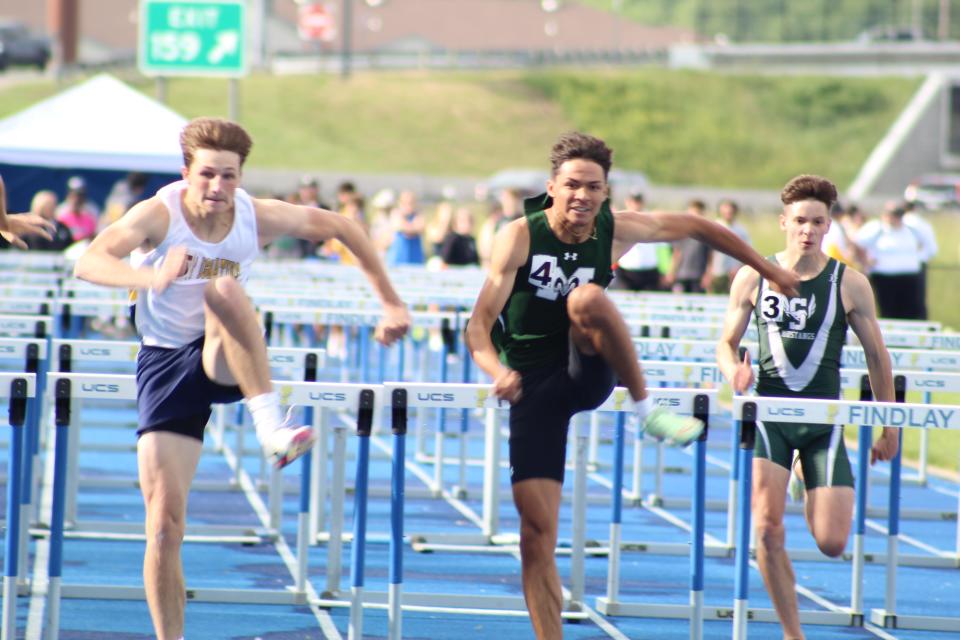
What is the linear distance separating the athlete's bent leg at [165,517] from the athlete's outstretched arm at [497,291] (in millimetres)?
1120

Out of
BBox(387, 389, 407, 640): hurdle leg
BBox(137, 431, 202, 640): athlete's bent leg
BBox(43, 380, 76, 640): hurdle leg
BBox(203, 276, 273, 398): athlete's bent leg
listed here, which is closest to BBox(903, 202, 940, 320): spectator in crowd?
BBox(387, 389, 407, 640): hurdle leg

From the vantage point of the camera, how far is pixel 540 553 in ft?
19.0

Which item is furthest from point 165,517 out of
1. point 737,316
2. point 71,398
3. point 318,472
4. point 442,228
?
point 442,228

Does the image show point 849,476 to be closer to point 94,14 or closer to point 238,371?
point 238,371

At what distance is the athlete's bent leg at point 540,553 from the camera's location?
5.76 m

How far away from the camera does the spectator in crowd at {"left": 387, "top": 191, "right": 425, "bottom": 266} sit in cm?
2023

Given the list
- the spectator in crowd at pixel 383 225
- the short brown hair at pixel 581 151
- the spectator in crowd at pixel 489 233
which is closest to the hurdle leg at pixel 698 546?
the short brown hair at pixel 581 151

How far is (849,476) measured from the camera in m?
6.79

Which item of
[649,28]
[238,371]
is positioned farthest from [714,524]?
[649,28]

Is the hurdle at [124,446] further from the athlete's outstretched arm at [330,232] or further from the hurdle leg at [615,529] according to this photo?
the hurdle leg at [615,529]

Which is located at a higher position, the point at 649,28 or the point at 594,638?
the point at 649,28

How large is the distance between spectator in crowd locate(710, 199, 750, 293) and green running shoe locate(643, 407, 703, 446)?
1181cm

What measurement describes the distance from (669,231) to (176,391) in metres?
1.85

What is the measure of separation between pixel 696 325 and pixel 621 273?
8.84 metres
